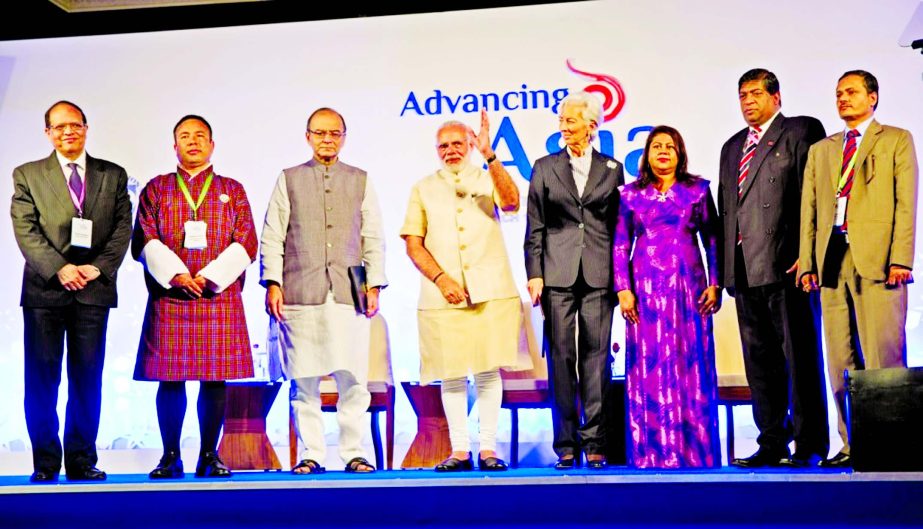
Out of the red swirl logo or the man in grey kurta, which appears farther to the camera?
the red swirl logo

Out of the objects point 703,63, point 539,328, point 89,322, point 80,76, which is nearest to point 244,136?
point 80,76

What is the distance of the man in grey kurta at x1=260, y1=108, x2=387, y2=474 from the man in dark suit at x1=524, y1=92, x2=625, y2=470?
0.82 meters

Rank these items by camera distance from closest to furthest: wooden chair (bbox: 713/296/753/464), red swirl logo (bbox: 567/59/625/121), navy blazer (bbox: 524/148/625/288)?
navy blazer (bbox: 524/148/625/288) < wooden chair (bbox: 713/296/753/464) < red swirl logo (bbox: 567/59/625/121)

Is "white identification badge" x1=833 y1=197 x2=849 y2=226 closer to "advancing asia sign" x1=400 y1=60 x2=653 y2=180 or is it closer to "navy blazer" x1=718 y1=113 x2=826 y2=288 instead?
"navy blazer" x1=718 y1=113 x2=826 y2=288

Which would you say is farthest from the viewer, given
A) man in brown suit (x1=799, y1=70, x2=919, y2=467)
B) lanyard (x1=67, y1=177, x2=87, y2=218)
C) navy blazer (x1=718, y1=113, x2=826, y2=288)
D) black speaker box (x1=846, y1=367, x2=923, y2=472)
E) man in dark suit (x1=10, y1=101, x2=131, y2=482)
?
lanyard (x1=67, y1=177, x2=87, y2=218)

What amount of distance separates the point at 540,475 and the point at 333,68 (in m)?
2.83

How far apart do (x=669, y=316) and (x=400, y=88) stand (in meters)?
2.27

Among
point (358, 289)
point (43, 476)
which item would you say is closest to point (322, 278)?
point (358, 289)

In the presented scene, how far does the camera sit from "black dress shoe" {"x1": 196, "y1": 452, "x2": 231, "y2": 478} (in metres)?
5.00

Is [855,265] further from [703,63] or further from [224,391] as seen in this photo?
[224,391]

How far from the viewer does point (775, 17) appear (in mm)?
5992

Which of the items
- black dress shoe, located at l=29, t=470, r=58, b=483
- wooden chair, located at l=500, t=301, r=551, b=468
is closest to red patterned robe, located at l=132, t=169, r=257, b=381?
black dress shoe, located at l=29, t=470, r=58, b=483

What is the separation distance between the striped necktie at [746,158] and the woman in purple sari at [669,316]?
0.16 metres

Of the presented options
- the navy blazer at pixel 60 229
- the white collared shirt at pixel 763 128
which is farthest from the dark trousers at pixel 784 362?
the navy blazer at pixel 60 229
